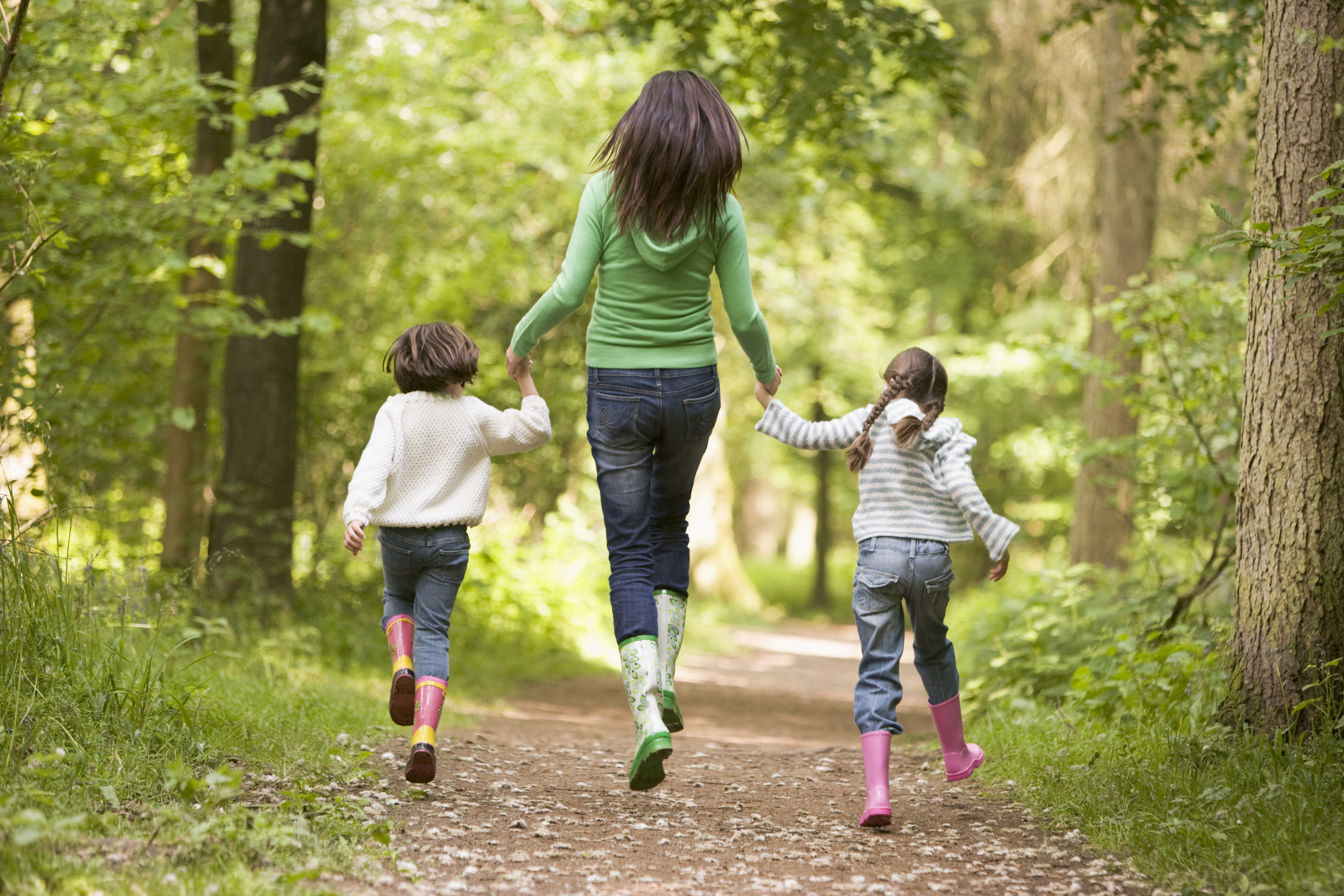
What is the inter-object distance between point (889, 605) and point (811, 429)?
65 centimetres

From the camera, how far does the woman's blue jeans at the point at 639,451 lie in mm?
3824

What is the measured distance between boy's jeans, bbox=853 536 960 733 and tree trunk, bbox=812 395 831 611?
70.1 ft

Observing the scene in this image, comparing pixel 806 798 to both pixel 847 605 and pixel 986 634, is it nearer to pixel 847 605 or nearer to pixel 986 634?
pixel 986 634

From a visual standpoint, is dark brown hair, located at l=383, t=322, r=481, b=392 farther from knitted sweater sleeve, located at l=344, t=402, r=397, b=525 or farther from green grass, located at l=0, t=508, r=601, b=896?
green grass, located at l=0, t=508, r=601, b=896

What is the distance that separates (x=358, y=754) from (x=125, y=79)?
14.3 feet

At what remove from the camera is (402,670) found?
4027 millimetres

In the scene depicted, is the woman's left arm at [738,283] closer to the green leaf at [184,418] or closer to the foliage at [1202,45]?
the green leaf at [184,418]

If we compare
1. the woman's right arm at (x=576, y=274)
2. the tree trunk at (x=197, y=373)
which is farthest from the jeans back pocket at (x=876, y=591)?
the tree trunk at (x=197, y=373)

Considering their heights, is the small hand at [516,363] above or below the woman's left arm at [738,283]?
below

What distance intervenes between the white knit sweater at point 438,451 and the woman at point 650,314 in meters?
0.27

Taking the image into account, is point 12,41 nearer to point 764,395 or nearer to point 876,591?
point 764,395

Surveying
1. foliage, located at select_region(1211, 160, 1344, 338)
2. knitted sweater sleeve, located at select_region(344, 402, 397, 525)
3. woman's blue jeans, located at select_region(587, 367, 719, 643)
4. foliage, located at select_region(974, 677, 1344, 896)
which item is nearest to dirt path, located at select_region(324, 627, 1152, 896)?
foliage, located at select_region(974, 677, 1344, 896)

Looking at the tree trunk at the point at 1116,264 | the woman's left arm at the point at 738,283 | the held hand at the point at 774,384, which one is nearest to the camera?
the woman's left arm at the point at 738,283

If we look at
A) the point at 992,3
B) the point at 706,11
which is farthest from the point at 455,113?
the point at 992,3
